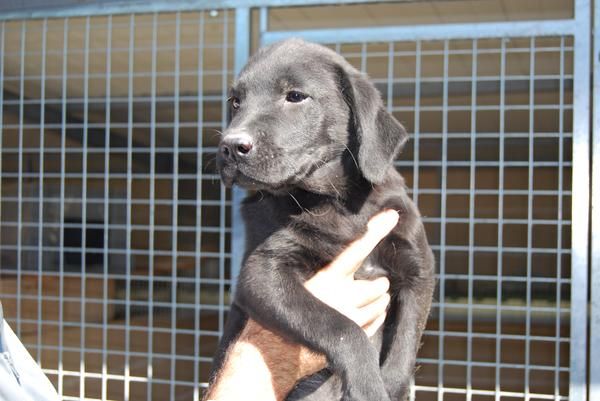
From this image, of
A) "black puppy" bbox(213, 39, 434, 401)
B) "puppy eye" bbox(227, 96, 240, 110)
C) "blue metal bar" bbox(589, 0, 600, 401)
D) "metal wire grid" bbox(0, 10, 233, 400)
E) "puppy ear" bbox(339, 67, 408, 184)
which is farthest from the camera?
"metal wire grid" bbox(0, 10, 233, 400)

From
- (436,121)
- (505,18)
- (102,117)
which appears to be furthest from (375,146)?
(436,121)

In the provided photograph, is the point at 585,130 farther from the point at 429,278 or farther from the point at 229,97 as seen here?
the point at 229,97

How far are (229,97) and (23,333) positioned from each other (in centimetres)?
304

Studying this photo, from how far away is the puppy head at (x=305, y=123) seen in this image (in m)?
1.56

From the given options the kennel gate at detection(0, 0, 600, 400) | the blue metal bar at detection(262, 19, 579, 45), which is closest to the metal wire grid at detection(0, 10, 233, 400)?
the kennel gate at detection(0, 0, 600, 400)

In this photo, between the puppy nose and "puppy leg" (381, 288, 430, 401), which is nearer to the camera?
the puppy nose

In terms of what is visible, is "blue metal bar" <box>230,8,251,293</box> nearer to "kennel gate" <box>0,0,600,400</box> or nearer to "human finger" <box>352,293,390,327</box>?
"kennel gate" <box>0,0,600,400</box>

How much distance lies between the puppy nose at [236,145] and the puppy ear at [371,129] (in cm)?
33

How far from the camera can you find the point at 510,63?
4090 mm

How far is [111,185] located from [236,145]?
3.85 metres

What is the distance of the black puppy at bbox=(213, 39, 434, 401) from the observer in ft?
5.06

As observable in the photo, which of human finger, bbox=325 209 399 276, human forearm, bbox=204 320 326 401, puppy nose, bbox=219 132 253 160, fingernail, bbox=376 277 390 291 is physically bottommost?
human forearm, bbox=204 320 326 401

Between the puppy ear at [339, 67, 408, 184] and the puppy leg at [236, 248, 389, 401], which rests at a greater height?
the puppy ear at [339, 67, 408, 184]

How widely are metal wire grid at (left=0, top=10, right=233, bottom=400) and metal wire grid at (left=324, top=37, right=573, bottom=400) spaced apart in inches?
36.2
